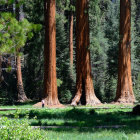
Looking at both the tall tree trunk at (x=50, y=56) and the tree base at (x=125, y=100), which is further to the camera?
the tree base at (x=125, y=100)

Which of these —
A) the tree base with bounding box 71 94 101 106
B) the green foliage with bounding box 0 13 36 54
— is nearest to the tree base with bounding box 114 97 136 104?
the tree base with bounding box 71 94 101 106

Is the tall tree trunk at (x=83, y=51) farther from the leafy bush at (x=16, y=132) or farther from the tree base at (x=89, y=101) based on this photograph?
the leafy bush at (x=16, y=132)

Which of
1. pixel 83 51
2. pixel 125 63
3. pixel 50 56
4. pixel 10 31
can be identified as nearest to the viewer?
pixel 10 31

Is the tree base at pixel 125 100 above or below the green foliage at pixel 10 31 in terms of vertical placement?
below

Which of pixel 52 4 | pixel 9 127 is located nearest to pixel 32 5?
pixel 52 4

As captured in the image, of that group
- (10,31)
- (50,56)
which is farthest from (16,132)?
(50,56)

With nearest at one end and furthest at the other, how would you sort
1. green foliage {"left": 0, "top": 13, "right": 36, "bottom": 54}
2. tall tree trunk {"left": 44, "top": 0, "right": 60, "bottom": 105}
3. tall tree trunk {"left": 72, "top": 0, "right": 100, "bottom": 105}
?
green foliage {"left": 0, "top": 13, "right": 36, "bottom": 54} → tall tree trunk {"left": 44, "top": 0, "right": 60, "bottom": 105} → tall tree trunk {"left": 72, "top": 0, "right": 100, "bottom": 105}

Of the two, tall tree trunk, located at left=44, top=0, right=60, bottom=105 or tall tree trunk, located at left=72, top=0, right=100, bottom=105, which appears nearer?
tall tree trunk, located at left=44, top=0, right=60, bottom=105

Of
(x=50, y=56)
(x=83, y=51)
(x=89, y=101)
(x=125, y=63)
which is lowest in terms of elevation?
(x=89, y=101)

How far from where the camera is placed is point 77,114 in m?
12.3

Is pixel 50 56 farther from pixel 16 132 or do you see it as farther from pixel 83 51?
pixel 16 132

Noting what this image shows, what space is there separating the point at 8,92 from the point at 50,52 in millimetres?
16535

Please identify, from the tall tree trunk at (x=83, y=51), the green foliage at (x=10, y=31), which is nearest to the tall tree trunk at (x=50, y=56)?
the tall tree trunk at (x=83, y=51)

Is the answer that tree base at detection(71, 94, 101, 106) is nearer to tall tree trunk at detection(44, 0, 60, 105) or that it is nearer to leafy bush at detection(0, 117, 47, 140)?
tall tree trunk at detection(44, 0, 60, 105)
